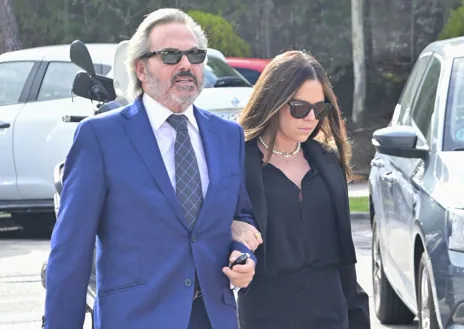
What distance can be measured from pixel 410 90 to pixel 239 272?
4408 mm

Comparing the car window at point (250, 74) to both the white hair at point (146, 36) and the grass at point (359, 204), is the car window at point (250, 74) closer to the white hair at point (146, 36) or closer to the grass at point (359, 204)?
the grass at point (359, 204)

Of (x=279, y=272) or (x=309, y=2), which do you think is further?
(x=309, y=2)

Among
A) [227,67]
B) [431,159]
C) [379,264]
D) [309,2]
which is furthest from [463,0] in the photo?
[431,159]

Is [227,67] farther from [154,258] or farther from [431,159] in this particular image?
[154,258]

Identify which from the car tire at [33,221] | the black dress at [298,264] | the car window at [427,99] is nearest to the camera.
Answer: the black dress at [298,264]

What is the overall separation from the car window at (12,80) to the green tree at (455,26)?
10551 millimetres

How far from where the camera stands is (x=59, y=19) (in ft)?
76.4

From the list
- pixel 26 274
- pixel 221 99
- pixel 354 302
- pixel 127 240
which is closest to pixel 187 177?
pixel 127 240

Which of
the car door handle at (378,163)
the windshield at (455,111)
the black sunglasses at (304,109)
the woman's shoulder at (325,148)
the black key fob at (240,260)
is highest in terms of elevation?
the black sunglasses at (304,109)

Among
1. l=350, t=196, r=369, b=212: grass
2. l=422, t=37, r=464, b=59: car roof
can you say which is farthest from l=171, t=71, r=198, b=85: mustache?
l=350, t=196, r=369, b=212: grass

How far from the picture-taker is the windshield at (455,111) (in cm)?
647

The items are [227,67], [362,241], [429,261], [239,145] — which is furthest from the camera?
[227,67]

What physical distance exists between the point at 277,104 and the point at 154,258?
106 centimetres

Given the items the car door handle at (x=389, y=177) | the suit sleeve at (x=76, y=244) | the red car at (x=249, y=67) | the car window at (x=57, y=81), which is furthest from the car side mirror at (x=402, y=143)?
the red car at (x=249, y=67)
